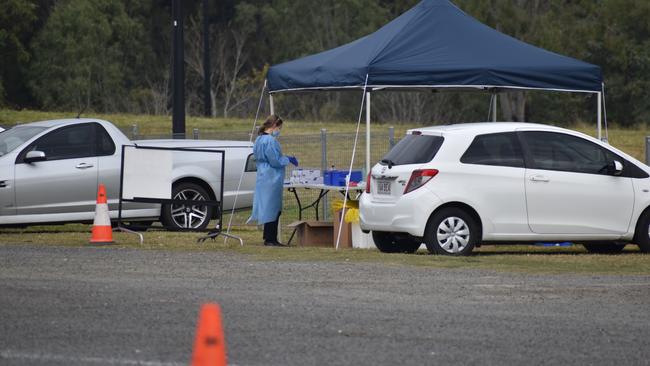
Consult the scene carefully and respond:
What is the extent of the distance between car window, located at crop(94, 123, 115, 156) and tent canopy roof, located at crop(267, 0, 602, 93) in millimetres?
2718

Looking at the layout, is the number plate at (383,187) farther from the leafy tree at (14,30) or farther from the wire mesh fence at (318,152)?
the leafy tree at (14,30)

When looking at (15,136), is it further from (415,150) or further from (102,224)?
(415,150)

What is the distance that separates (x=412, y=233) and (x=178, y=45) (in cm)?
1086

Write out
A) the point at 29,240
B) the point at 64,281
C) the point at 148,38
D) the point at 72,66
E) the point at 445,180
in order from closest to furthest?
the point at 64,281, the point at 445,180, the point at 29,240, the point at 72,66, the point at 148,38

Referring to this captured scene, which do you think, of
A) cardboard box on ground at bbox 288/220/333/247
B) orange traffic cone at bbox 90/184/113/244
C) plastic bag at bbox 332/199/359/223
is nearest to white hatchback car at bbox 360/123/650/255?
plastic bag at bbox 332/199/359/223

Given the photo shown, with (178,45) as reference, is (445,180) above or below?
below

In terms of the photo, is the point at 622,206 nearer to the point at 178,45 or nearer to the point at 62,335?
the point at 62,335

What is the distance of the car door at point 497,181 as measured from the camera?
1480 cm

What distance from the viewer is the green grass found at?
45.3 ft

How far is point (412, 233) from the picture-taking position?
14664 millimetres

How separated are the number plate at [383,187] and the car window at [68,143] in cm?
521

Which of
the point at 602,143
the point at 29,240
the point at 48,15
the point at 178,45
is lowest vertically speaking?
the point at 29,240

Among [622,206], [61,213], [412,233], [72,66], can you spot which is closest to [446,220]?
[412,233]

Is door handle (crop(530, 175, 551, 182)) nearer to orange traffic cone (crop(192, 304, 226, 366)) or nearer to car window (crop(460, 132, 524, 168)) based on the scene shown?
car window (crop(460, 132, 524, 168))
